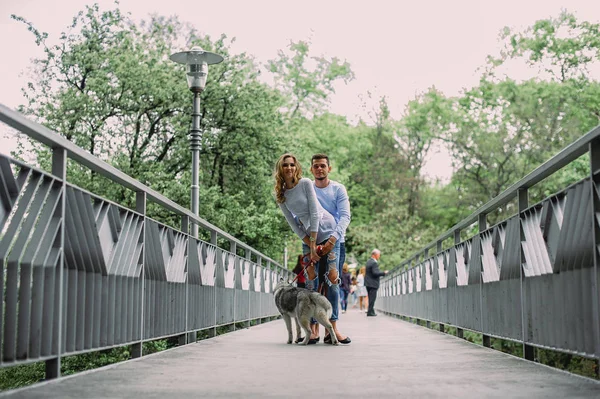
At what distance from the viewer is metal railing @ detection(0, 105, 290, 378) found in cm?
401

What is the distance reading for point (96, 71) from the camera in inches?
1143

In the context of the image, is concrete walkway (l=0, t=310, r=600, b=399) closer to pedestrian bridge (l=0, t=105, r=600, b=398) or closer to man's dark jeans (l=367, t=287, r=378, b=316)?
pedestrian bridge (l=0, t=105, r=600, b=398)

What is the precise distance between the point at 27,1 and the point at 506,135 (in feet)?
79.2

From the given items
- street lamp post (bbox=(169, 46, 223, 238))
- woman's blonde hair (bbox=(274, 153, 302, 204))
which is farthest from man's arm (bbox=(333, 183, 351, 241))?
street lamp post (bbox=(169, 46, 223, 238))

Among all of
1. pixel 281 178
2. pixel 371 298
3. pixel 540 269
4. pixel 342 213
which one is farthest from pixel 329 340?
pixel 371 298

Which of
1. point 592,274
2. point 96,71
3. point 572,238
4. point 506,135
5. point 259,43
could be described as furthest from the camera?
point 259,43

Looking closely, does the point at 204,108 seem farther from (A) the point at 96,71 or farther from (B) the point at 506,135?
(B) the point at 506,135

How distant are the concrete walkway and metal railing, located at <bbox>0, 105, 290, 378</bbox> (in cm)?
24

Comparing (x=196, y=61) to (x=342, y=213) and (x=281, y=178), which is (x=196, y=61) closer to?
(x=342, y=213)

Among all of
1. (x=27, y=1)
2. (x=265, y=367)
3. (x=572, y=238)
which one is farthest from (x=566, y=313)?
(x=27, y=1)

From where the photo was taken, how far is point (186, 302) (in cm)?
841

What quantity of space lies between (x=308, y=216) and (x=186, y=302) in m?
1.54

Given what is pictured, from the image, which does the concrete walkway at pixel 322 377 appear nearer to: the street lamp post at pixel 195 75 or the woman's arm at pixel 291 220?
the woman's arm at pixel 291 220

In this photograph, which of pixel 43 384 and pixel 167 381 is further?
pixel 167 381
